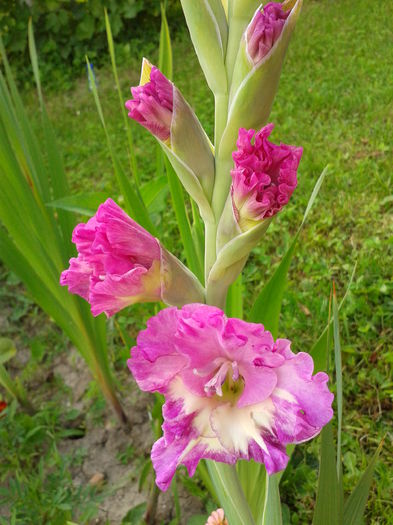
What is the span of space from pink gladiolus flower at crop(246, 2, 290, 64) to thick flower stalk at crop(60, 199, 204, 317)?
23cm

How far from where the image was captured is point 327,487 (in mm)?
728

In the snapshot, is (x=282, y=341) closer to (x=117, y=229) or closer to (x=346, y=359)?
(x=117, y=229)

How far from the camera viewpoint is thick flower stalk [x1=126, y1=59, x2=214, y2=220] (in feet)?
2.13

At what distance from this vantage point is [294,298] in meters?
1.74

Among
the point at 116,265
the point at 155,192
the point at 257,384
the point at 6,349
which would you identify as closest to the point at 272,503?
the point at 257,384

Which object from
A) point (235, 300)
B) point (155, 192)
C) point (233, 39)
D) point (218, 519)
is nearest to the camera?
point (233, 39)

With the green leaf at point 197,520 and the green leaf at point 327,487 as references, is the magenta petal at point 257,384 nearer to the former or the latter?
the green leaf at point 327,487

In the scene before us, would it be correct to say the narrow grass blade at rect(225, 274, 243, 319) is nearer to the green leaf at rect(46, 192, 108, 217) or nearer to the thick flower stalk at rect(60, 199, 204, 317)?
the green leaf at rect(46, 192, 108, 217)

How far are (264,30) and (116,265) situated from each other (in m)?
0.30

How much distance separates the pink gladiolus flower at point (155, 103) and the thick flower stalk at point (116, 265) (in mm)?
124

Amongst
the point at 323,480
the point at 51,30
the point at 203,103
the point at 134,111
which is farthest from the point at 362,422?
the point at 51,30

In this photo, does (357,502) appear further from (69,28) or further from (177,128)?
(69,28)

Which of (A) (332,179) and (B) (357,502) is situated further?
(A) (332,179)

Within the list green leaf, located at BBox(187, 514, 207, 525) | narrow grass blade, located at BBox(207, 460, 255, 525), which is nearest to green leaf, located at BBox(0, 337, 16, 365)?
Result: green leaf, located at BBox(187, 514, 207, 525)
